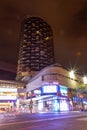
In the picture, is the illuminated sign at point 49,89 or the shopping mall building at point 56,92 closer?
the shopping mall building at point 56,92

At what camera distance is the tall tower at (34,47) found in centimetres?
13388

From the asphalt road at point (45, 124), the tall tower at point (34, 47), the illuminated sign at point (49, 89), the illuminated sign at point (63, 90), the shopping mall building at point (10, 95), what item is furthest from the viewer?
the tall tower at point (34, 47)

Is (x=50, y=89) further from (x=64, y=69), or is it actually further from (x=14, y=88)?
(x=14, y=88)

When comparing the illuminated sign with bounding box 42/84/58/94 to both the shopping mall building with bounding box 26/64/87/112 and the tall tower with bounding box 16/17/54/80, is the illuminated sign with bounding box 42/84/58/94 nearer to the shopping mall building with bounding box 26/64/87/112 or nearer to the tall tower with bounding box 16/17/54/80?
the shopping mall building with bounding box 26/64/87/112

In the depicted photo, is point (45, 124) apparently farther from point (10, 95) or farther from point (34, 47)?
point (34, 47)

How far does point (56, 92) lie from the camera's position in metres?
71.2

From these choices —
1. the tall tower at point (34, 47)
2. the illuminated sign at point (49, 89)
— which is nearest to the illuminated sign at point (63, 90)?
the illuminated sign at point (49, 89)

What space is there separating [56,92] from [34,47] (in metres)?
72.8

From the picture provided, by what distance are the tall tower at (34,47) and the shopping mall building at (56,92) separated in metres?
47.4

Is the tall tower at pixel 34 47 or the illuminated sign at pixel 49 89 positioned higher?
the tall tower at pixel 34 47

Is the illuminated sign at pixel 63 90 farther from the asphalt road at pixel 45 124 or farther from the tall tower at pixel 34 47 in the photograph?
the tall tower at pixel 34 47

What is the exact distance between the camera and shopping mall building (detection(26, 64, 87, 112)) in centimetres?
7169

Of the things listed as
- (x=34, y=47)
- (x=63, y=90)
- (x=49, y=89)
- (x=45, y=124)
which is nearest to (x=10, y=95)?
(x=49, y=89)

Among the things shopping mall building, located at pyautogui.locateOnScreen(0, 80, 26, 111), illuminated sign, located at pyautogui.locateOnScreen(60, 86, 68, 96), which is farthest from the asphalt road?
shopping mall building, located at pyautogui.locateOnScreen(0, 80, 26, 111)
